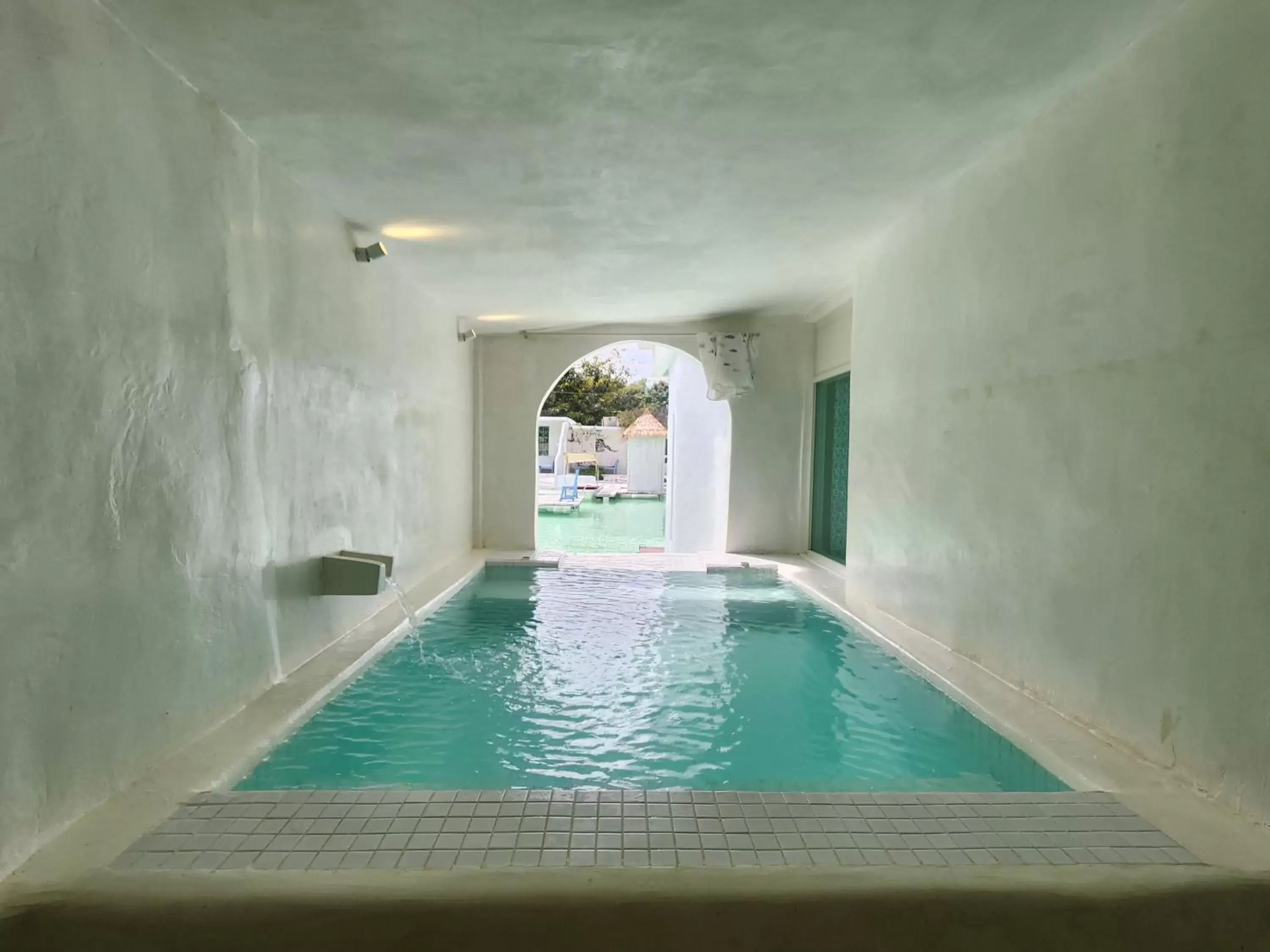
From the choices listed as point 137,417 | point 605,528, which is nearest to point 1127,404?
point 137,417

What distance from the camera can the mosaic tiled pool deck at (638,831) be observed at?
6.40 feet

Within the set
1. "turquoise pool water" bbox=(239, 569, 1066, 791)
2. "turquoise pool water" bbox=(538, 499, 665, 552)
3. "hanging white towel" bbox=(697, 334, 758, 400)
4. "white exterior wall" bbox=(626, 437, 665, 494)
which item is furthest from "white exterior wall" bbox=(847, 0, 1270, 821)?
"white exterior wall" bbox=(626, 437, 665, 494)

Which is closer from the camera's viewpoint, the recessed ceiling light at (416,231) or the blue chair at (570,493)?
the recessed ceiling light at (416,231)

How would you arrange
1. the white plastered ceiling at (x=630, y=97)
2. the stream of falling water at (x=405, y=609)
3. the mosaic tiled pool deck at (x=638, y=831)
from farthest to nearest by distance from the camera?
the stream of falling water at (x=405, y=609)
the white plastered ceiling at (x=630, y=97)
the mosaic tiled pool deck at (x=638, y=831)

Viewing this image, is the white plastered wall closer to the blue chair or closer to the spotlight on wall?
the spotlight on wall

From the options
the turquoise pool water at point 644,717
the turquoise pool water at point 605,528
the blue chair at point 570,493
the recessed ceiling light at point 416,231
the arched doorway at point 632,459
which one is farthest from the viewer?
the blue chair at point 570,493

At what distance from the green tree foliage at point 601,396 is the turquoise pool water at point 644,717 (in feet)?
78.2

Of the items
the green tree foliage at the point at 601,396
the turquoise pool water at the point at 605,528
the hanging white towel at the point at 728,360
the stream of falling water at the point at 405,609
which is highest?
the green tree foliage at the point at 601,396

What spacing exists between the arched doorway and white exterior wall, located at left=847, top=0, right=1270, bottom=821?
4.92 m

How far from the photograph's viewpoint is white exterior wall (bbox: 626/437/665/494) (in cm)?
2228

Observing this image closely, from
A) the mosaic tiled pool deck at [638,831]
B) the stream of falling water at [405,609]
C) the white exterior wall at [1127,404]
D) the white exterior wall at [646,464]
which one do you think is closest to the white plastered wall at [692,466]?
the stream of falling water at [405,609]

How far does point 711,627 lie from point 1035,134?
3.44 meters

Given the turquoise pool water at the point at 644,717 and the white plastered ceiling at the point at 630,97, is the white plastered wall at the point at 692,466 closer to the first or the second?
the turquoise pool water at the point at 644,717

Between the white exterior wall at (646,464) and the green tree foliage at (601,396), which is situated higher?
the green tree foliage at (601,396)
